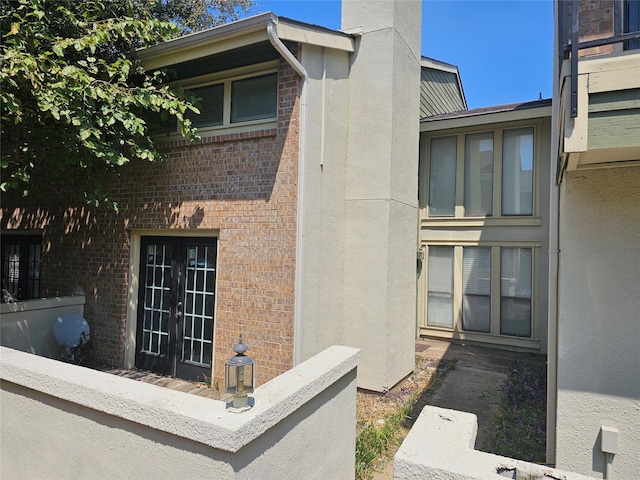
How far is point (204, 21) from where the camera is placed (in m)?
12.0

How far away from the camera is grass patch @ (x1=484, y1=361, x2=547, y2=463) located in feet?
14.6

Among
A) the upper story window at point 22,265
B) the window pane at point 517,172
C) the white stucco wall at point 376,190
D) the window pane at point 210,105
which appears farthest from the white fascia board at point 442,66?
the upper story window at point 22,265

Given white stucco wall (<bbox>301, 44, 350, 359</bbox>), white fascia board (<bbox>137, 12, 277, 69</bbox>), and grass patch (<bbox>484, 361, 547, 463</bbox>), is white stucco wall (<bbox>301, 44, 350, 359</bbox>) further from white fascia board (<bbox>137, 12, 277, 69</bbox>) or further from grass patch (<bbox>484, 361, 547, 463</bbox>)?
grass patch (<bbox>484, 361, 547, 463</bbox>)

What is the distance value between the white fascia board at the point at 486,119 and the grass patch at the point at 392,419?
5308mm

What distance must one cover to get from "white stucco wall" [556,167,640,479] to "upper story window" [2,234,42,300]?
8.84 meters

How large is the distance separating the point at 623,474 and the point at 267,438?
9.77 ft

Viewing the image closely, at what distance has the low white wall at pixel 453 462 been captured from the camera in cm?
177

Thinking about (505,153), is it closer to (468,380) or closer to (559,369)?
(468,380)

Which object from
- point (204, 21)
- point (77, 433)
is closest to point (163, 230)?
point (77, 433)

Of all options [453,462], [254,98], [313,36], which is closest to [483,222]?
[313,36]

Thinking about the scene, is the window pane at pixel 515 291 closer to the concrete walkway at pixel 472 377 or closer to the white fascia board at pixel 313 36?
the concrete walkway at pixel 472 377

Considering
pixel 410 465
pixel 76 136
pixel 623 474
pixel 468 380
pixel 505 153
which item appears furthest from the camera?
pixel 505 153

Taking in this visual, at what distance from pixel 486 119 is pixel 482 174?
1240 millimetres

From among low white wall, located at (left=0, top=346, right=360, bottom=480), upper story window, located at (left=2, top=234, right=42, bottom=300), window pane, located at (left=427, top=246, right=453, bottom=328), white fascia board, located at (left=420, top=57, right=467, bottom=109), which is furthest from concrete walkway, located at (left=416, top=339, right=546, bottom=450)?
upper story window, located at (left=2, top=234, right=42, bottom=300)
